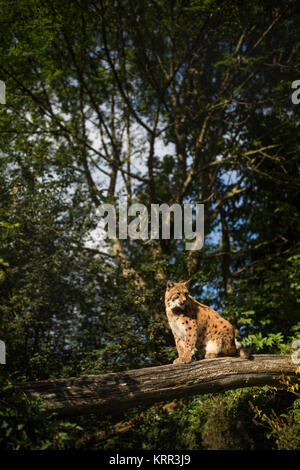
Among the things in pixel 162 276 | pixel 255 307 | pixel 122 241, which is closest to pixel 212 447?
pixel 162 276

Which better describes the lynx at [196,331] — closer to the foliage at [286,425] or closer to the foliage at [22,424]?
the foliage at [286,425]

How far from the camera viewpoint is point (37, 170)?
8656 mm

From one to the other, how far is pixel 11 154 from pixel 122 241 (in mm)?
3240

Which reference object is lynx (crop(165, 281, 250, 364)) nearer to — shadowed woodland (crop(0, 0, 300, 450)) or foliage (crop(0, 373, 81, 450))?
shadowed woodland (crop(0, 0, 300, 450))

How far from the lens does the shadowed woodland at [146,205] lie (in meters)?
5.72

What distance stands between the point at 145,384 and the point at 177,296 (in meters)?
1.29

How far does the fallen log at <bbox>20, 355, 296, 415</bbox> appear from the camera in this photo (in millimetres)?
4145

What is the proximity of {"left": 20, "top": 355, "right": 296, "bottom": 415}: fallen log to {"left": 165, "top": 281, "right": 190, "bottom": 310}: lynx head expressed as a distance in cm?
79

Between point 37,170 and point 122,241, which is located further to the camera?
point 122,241

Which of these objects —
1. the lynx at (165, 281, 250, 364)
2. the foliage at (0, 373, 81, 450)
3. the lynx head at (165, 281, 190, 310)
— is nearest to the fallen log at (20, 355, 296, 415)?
the lynx at (165, 281, 250, 364)

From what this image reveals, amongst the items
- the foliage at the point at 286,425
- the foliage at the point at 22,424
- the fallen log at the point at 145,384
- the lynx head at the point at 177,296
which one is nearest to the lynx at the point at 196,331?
the lynx head at the point at 177,296

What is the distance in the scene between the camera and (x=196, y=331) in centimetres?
521

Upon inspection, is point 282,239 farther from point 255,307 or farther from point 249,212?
point 255,307
